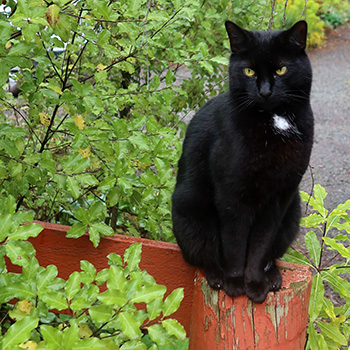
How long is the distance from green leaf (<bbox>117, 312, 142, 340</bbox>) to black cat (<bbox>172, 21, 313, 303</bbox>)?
1.97 feet

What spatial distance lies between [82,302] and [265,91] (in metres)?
0.97

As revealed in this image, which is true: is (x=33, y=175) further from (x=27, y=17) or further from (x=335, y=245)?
(x=335, y=245)

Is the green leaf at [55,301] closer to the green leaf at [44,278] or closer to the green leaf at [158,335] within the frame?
the green leaf at [44,278]

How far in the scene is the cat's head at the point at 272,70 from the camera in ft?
5.98

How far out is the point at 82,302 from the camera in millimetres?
1346

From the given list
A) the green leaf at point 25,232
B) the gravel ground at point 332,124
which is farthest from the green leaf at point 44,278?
the gravel ground at point 332,124

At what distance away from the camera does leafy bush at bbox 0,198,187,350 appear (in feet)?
4.04

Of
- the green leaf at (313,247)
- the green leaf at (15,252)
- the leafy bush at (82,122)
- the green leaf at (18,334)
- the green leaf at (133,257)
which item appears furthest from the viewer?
the green leaf at (313,247)

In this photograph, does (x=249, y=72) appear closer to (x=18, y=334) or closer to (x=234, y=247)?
(x=234, y=247)

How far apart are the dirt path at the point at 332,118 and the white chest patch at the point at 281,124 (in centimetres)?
271

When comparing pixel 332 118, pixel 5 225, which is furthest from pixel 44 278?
pixel 332 118

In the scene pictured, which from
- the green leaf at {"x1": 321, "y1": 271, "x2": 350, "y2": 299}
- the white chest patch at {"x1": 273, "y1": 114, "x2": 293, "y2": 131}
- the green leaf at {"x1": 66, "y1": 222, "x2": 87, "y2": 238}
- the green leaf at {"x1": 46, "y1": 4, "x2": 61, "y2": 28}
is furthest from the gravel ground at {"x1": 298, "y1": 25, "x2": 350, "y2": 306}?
the green leaf at {"x1": 46, "y1": 4, "x2": 61, "y2": 28}

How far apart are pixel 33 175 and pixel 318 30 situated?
28.4ft

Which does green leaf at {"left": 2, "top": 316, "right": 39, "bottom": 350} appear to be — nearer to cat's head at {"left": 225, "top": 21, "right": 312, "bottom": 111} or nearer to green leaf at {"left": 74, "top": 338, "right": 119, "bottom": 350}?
Result: green leaf at {"left": 74, "top": 338, "right": 119, "bottom": 350}
